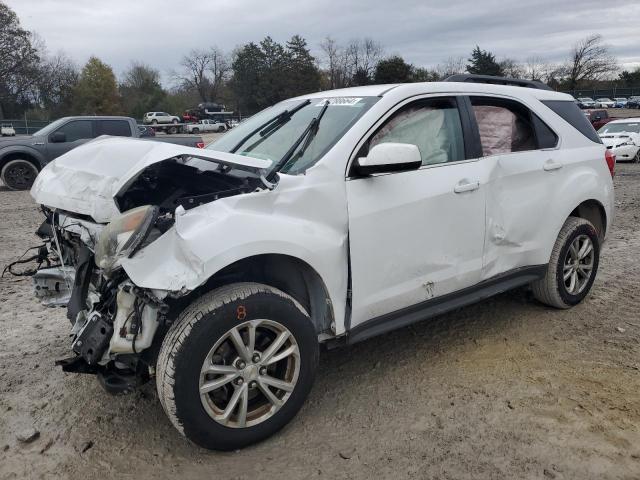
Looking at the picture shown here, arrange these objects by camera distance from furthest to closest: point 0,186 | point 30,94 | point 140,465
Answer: point 30,94 → point 0,186 → point 140,465

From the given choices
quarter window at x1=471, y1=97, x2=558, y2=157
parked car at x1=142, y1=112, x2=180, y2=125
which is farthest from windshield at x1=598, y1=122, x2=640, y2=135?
parked car at x1=142, y1=112, x2=180, y2=125

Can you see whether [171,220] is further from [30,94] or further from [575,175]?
[30,94]

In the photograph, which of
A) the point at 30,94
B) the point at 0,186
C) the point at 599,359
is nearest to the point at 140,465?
the point at 599,359

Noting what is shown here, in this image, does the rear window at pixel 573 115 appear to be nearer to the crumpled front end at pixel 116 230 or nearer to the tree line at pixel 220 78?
the crumpled front end at pixel 116 230

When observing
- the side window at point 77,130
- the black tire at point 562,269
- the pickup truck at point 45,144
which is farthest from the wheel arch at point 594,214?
the side window at point 77,130

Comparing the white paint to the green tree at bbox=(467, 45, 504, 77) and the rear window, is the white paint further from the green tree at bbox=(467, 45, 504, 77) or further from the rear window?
the green tree at bbox=(467, 45, 504, 77)

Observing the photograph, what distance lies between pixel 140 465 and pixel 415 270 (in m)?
1.91

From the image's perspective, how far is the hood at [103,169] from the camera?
278cm

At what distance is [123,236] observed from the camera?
261 centimetres

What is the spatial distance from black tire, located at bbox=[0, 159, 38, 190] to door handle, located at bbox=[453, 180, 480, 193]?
12.2 m

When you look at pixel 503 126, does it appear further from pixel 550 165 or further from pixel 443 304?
pixel 443 304

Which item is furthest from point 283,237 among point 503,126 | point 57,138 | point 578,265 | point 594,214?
point 57,138

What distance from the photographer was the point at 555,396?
326cm

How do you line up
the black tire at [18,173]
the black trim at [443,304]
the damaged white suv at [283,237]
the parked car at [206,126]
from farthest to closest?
1. the parked car at [206,126]
2. the black tire at [18,173]
3. the black trim at [443,304]
4. the damaged white suv at [283,237]
